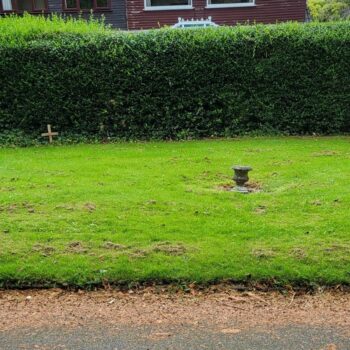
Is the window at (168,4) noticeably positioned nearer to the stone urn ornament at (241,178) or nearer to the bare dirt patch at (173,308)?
the stone urn ornament at (241,178)

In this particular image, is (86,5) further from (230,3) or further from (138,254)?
(138,254)

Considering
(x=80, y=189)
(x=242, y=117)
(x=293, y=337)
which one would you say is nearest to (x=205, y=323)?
(x=293, y=337)

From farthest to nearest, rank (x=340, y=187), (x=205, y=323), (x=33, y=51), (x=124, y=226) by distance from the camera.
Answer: (x=33, y=51), (x=340, y=187), (x=124, y=226), (x=205, y=323)

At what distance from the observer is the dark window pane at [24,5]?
76.8 ft

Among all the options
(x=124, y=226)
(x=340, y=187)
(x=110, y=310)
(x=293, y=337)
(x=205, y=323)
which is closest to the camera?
(x=293, y=337)

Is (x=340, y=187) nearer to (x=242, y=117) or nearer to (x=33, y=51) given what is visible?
(x=242, y=117)

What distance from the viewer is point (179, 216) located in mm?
6355

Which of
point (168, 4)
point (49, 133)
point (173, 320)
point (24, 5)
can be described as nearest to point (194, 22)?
point (168, 4)

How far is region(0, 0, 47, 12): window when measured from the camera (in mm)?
23328

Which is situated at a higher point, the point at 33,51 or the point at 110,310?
the point at 33,51

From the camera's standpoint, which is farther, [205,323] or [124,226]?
[124,226]

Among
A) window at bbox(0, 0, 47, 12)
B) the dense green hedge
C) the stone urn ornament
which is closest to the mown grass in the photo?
the dense green hedge

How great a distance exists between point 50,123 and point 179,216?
818 cm

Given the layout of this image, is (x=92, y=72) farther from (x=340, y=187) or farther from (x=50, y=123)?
(x=340, y=187)
